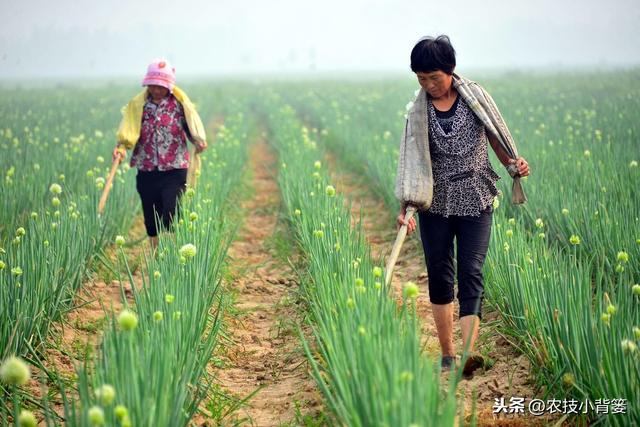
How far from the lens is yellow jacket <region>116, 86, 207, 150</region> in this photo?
18.1ft

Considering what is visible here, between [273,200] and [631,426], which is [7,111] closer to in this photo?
[273,200]

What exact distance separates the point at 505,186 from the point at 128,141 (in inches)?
129

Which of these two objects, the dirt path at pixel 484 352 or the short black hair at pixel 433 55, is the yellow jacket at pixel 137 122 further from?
the short black hair at pixel 433 55

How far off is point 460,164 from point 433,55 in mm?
576

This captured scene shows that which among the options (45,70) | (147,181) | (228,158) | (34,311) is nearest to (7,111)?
(228,158)

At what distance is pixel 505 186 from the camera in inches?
258

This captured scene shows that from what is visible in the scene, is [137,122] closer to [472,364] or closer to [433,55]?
[433,55]

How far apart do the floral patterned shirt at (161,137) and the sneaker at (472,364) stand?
9.59 ft

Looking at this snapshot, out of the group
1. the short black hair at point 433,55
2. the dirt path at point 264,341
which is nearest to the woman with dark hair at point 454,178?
the short black hair at point 433,55

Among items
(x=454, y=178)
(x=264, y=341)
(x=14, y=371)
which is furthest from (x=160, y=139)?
(x=14, y=371)

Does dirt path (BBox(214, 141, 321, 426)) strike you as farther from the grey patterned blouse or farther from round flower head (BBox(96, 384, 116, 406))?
the grey patterned blouse

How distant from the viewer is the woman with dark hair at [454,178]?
3.57 meters

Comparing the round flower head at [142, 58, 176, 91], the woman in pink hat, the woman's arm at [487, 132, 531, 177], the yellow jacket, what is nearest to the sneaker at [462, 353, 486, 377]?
the woman's arm at [487, 132, 531, 177]

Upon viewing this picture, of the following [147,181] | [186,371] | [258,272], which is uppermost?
[147,181]
